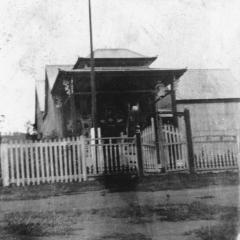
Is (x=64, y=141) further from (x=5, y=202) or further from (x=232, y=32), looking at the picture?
(x=232, y=32)

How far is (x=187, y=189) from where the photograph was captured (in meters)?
8.12

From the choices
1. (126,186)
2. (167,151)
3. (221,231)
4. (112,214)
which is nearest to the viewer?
(221,231)

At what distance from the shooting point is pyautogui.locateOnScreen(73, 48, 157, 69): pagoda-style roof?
20.7 metres

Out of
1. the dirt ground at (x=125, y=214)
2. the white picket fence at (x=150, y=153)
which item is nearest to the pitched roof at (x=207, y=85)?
the white picket fence at (x=150, y=153)

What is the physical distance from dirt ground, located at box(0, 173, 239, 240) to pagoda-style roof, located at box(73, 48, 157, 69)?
1310 cm

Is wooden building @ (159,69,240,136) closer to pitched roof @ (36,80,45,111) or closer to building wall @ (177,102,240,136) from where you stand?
building wall @ (177,102,240,136)

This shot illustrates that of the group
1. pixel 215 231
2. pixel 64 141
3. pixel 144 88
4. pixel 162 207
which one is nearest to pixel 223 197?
pixel 162 207

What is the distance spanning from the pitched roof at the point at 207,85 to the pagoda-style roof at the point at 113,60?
13.4 feet

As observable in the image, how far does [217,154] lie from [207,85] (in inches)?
561

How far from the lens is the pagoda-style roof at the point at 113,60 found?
67.9 ft

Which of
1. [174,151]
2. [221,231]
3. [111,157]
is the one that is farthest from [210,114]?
[221,231]

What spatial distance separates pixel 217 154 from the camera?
41.3 ft

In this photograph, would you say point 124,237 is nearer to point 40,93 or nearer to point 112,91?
point 112,91

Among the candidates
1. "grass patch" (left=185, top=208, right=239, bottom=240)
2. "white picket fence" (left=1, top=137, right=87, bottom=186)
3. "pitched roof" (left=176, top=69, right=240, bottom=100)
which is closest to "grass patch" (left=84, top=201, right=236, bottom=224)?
"grass patch" (left=185, top=208, right=239, bottom=240)
